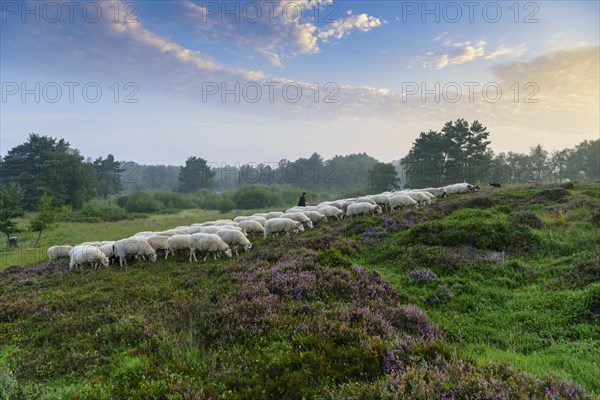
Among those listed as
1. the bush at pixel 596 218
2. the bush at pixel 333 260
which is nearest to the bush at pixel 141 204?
the bush at pixel 333 260

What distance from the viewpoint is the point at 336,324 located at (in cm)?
575

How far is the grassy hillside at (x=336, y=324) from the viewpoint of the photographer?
4.35m

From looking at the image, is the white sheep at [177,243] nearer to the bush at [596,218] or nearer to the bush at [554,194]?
the bush at [596,218]

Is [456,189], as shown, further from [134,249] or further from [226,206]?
[226,206]

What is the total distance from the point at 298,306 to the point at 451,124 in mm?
74405

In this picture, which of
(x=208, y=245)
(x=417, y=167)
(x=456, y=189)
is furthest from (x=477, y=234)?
(x=417, y=167)

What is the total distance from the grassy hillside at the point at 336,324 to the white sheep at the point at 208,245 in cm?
146

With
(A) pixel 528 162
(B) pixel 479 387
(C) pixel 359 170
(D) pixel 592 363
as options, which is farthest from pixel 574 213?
(C) pixel 359 170

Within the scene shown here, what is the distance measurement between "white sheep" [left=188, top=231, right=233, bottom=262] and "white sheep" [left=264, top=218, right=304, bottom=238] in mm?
4152

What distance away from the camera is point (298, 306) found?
707 centimetres

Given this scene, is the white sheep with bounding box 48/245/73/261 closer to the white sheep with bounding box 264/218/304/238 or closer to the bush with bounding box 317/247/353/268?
the white sheep with bounding box 264/218/304/238

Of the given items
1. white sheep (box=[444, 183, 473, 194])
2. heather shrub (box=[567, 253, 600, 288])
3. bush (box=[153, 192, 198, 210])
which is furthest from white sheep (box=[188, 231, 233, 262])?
bush (box=[153, 192, 198, 210])

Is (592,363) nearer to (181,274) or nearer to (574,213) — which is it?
(181,274)

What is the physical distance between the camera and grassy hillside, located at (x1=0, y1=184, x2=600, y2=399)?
435cm
